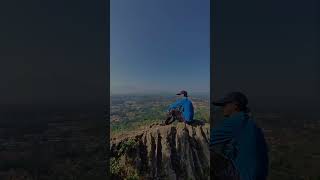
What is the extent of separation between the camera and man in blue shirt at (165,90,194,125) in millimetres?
4739

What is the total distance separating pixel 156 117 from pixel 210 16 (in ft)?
3.66

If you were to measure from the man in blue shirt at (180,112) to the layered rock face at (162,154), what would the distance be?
0.35 feet

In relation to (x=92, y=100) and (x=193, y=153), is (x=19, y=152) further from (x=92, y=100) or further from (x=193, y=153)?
(x=193, y=153)

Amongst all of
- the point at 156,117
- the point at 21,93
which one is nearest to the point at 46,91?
the point at 21,93

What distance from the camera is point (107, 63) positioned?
14.7 feet

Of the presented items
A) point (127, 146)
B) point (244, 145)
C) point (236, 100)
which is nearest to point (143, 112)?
point (127, 146)

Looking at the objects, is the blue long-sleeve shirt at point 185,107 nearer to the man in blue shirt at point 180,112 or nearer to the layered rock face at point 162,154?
the man in blue shirt at point 180,112

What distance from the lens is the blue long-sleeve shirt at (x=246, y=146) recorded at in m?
2.63

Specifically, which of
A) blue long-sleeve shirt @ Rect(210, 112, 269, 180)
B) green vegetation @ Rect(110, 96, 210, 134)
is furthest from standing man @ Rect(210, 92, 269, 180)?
green vegetation @ Rect(110, 96, 210, 134)

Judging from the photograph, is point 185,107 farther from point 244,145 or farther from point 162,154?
point 244,145

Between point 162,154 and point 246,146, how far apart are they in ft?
6.95

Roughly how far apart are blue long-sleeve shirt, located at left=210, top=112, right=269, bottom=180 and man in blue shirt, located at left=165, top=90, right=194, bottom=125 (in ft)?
6.66

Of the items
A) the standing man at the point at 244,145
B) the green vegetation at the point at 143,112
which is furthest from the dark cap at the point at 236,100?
the green vegetation at the point at 143,112

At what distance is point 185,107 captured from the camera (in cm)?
476
